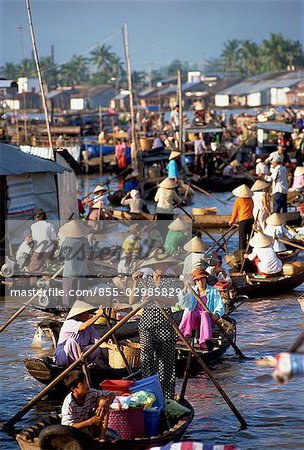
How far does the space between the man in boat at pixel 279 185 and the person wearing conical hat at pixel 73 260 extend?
7074mm

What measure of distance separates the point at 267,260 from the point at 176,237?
199 centimetres

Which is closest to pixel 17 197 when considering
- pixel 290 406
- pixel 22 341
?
Answer: pixel 22 341

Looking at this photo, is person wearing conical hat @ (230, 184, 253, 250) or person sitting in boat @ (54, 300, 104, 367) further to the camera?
person wearing conical hat @ (230, 184, 253, 250)

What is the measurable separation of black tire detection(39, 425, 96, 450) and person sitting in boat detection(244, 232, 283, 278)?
745 cm

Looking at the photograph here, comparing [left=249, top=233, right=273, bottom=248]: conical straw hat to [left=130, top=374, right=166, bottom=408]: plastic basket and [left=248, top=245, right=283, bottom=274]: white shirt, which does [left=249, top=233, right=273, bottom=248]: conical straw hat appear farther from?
[left=130, top=374, right=166, bottom=408]: plastic basket

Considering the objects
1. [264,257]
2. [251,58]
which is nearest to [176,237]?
[264,257]

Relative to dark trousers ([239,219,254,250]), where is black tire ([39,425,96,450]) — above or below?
below

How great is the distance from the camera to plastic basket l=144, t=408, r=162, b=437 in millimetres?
8562

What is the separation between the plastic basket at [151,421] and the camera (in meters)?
8.56

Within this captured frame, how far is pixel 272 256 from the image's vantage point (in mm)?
15203

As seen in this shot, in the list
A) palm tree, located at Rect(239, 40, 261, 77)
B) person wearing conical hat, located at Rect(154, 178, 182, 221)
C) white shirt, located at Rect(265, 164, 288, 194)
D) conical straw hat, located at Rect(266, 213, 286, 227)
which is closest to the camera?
conical straw hat, located at Rect(266, 213, 286, 227)

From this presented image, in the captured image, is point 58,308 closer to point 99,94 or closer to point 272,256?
point 272,256

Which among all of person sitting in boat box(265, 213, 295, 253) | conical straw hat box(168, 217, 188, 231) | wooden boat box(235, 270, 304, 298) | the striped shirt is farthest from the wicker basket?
person sitting in boat box(265, 213, 295, 253)

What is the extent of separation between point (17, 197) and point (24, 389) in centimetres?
703
